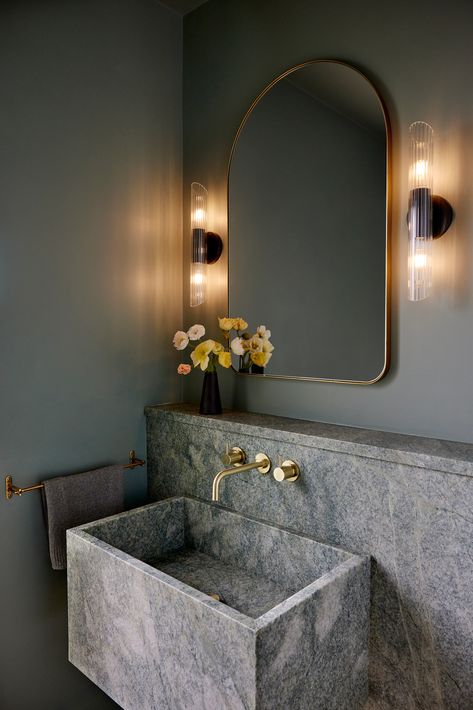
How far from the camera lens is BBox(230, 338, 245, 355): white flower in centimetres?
171

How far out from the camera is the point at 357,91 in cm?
147

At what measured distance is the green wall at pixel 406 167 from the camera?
1284 millimetres

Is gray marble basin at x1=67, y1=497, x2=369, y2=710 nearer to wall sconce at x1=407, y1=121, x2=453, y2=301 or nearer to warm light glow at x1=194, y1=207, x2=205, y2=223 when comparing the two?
wall sconce at x1=407, y1=121, x2=453, y2=301

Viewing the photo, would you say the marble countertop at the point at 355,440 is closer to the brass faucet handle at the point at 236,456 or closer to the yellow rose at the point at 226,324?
the brass faucet handle at the point at 236,456

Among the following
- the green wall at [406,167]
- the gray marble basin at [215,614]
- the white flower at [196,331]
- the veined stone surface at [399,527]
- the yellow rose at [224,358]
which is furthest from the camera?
the white flower at [196,331]

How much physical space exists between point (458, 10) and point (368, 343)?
91 centimetres

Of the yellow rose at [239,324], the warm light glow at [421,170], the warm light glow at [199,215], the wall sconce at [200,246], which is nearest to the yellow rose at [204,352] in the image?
the yellow rose at [239,324]

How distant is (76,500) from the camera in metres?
1.64

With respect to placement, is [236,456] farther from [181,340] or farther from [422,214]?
[422,214]

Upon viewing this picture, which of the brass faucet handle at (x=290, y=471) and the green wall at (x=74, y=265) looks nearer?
the brass faucet handle at (x=290, y=471)

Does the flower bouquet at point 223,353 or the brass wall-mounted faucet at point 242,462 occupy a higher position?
the flower bouquet at point 223,353

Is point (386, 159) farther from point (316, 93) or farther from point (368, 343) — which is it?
point (368, 343)

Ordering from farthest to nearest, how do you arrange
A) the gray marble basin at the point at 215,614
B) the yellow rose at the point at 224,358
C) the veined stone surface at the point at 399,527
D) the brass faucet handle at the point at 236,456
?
the yellow rose at the point at 224,358
the brass faucet handle at the point at 236,456
the veined stone surface at the point at 399,527
the gray marble basin at the point at 215,614

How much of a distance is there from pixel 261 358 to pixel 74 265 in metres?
0.73
